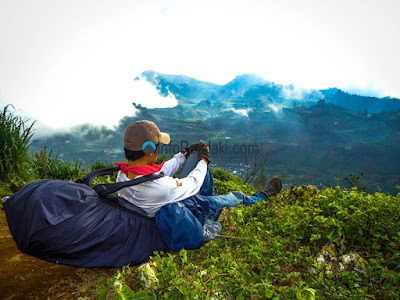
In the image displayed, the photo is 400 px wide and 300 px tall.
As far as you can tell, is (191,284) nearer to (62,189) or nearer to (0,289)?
Answer: (62,189)

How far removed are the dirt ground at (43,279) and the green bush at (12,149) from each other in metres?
3.49

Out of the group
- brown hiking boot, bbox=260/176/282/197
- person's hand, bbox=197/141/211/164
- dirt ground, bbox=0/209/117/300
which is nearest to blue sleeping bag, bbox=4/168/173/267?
dirt ground, bbox=0/209/117/300

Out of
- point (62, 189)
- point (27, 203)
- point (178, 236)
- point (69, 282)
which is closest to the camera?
point (27, 203)

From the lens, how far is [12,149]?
6.03 meters

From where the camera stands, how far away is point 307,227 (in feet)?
10.2

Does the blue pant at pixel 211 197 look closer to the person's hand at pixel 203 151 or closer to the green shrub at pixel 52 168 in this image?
the person's hand at pixel 203 151

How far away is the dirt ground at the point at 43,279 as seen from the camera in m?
2.48

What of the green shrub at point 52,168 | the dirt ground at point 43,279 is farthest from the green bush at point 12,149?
the dirt ground at point 43,279

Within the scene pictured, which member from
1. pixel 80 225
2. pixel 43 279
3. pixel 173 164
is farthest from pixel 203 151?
pixel 43 279

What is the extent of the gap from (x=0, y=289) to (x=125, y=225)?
130 centimetres

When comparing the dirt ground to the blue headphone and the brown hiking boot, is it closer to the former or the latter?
the blue headphone

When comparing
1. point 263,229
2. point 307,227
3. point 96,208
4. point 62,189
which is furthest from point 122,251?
point 307,227

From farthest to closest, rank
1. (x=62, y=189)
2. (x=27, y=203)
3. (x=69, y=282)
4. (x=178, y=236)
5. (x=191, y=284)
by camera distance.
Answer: (x=178, y=236) < (x=69, y=282) < (x=62, y=189) < (x=27, y=203) < (x=191, y=284)

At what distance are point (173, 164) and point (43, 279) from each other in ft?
7.02
